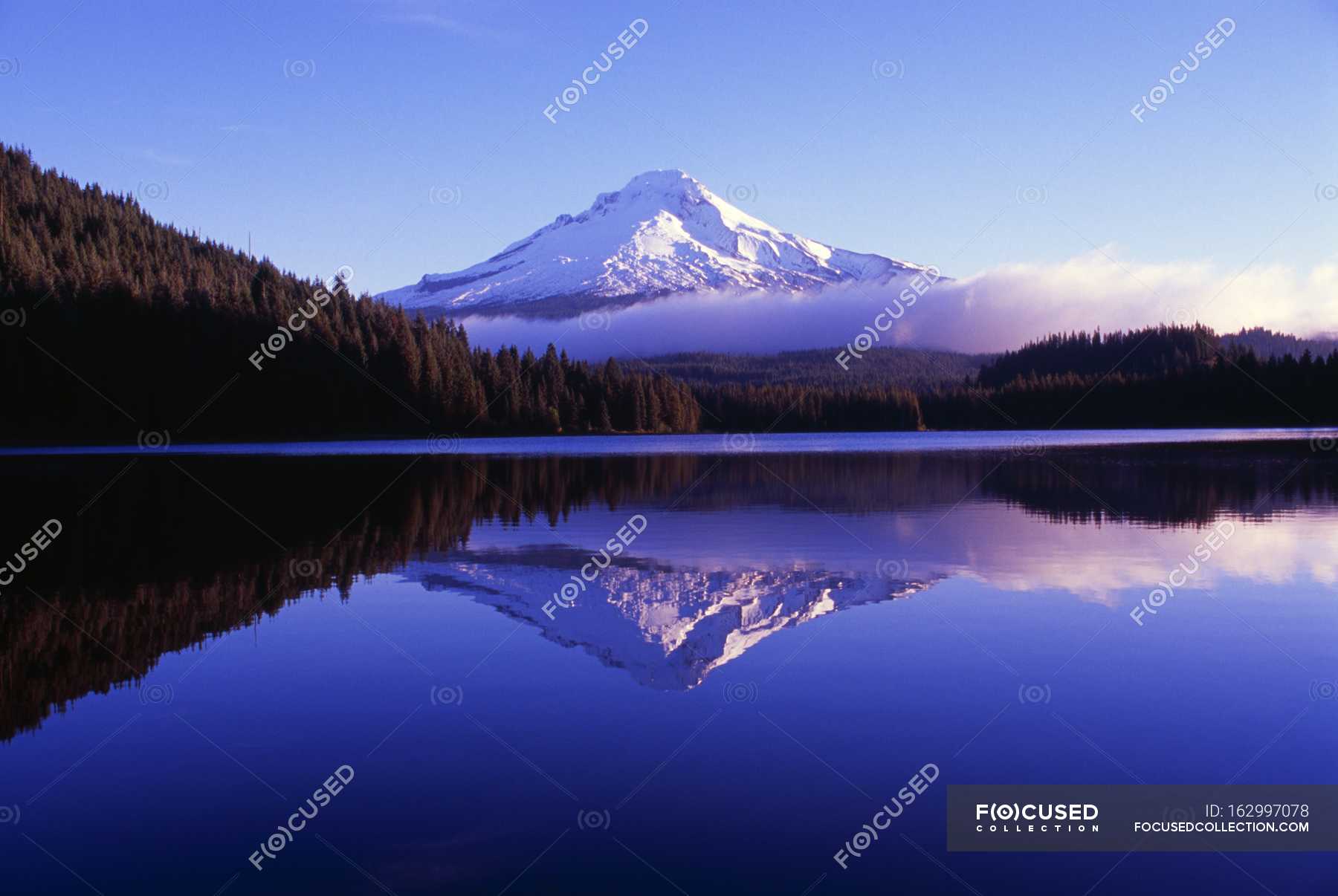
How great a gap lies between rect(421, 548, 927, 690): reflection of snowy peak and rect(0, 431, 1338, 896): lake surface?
95 millimetres

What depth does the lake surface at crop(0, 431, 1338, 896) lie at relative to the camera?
859 centimetres

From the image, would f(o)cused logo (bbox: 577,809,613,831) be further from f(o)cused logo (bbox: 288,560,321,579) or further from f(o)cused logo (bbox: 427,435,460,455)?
f(o)cused logo (bbox: 427,435,460,455)

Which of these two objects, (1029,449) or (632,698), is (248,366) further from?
(632,698)

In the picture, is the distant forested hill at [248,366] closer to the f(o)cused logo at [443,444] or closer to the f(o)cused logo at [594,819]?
the f(o)cused logo at [443,444]

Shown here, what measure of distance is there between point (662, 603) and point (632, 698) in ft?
18.0

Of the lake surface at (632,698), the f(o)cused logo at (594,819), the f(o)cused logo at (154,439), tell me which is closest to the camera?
the lake surface at (632,698)

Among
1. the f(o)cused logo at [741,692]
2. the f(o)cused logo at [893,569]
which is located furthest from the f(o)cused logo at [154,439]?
the f(o)cused logo at [741,692]

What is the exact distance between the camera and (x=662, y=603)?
18.4 metres

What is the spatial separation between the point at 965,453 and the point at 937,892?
74.6m

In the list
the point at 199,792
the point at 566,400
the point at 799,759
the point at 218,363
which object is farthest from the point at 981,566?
the point at 566,400

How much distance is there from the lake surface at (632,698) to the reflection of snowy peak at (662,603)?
0.10 metres

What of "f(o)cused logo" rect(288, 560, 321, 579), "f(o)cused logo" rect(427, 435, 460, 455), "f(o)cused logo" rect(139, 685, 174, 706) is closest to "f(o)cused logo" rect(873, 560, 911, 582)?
"f(o)cused logo" rect(288, 560, 321, 579)

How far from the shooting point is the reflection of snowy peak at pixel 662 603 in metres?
15.0

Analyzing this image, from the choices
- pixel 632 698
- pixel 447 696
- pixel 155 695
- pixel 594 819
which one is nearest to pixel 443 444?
pixel 155 695
